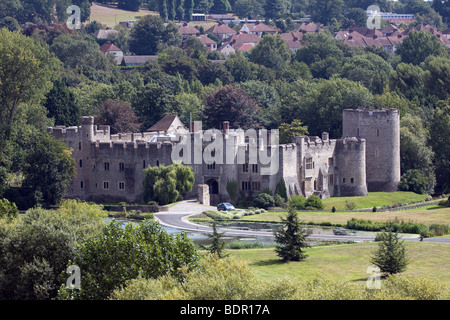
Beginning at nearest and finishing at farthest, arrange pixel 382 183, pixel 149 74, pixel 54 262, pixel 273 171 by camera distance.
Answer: pixel 54 262
pixel 273 171
pixel 382 183
pixel 149 74

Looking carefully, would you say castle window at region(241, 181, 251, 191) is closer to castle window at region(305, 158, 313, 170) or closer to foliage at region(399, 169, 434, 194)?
castle window at region(305, 158, 313, 170)

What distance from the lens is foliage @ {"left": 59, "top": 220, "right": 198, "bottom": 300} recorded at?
168ft

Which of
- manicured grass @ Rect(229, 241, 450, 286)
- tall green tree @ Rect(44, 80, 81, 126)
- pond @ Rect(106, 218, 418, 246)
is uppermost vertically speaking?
tall green tree @ Rect(44, 80, 81, 126)

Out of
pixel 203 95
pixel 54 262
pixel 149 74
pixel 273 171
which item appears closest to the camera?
pixel 54 262

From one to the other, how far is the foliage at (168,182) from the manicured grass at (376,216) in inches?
304

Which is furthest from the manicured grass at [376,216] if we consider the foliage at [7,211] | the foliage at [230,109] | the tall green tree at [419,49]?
the tall green tree at [419,49]

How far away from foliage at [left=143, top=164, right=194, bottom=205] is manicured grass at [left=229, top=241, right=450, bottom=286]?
73.4ft

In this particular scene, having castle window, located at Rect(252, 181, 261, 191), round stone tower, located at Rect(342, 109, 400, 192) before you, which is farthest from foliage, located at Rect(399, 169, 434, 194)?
castle window, located at Rect(252, 181, 261, 191)

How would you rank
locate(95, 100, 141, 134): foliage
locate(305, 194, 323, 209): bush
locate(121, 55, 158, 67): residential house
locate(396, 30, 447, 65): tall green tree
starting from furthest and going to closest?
locate(121, 55, 158, 67): residential house
locate(396, 30, 447, 65): tall green tree
locate(95, 100, 141, 134): foliage
locate(305, 194, 323, 209): bush

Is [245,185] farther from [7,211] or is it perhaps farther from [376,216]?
[7,211]
